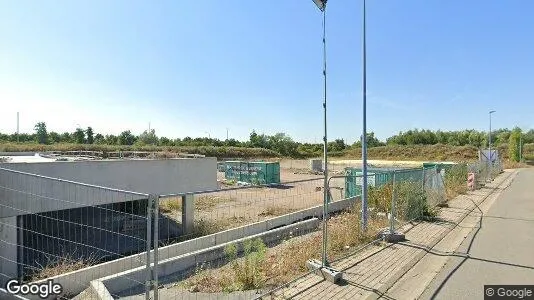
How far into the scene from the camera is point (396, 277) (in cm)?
662

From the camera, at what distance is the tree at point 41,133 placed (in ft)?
243

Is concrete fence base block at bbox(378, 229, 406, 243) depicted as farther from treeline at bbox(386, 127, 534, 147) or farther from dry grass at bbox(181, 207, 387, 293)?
treeline at bbox(386, 127, 534, 147)

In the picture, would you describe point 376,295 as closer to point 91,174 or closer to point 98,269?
point 98,269

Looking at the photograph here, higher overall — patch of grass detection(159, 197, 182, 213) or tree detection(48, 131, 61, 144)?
tree detection(48, 131, 61, 144)

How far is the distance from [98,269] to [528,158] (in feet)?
278

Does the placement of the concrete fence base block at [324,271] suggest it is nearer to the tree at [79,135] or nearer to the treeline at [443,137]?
the tree at [79,135]

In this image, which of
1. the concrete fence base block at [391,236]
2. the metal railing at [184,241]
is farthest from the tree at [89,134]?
the concrete fence base block at [391,236]

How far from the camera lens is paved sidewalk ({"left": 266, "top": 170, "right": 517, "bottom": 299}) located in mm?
5797

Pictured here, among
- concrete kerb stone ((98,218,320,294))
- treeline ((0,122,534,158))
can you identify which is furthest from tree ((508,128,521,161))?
concrete kerb stone ((98,218,320,294))

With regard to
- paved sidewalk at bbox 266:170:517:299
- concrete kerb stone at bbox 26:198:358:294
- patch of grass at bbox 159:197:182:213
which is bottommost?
patch of grass at bbox 159:197:182:213

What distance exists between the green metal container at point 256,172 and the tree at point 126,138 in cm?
4903

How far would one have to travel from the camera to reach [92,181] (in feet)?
45.5

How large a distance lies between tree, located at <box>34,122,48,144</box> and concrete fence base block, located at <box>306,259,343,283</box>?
259ft

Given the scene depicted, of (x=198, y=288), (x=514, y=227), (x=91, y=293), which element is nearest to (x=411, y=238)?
(x=514, y=227)
